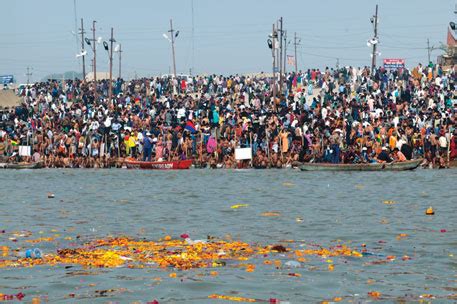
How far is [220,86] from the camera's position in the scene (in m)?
65.1

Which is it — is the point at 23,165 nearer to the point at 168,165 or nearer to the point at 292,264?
the point at 168,165

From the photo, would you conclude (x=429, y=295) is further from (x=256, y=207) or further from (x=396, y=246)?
(x=256, y=207)

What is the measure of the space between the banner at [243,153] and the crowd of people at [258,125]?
690 millimetres

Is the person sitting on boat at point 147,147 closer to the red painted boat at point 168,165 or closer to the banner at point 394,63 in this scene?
the red painted boat at point 168,165

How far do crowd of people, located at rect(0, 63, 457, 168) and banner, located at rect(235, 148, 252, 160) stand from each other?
69 cm

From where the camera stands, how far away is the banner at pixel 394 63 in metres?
63.8

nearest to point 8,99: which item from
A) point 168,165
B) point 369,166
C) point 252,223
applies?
point 168,165

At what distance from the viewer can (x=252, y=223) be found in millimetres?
23219

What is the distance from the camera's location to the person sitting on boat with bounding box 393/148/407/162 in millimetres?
42075

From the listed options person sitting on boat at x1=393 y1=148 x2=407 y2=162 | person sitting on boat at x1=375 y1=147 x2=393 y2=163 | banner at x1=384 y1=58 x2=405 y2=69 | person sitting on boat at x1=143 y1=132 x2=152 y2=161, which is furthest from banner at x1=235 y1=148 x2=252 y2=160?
banner at x1=384 y1=58 x2=405 y2=69

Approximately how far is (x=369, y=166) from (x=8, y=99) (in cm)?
4205

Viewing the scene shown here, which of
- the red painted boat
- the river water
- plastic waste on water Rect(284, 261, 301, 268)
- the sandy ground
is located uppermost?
the sandy ground

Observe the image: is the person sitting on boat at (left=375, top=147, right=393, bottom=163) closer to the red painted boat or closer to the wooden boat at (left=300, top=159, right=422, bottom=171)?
the wooden boat at (left=300, top=159, right=422, bottom=171)

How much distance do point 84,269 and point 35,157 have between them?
3766 cm
